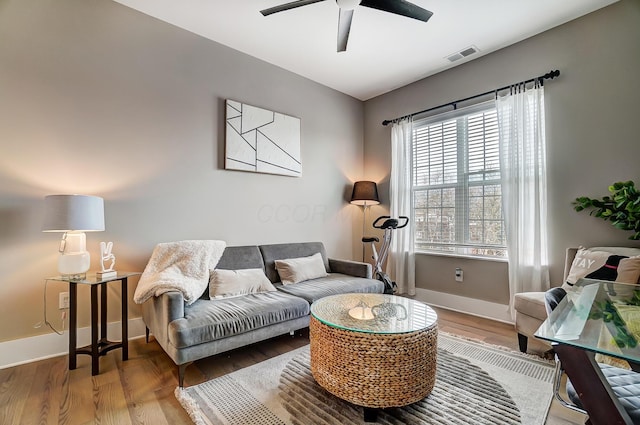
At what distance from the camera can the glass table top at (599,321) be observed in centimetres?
95

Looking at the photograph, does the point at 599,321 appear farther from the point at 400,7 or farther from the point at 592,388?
the point at 400,7

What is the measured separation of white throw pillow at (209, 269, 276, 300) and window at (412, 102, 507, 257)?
89.5 inches

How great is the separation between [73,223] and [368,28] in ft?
10.1

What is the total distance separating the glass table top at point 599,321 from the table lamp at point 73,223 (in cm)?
269

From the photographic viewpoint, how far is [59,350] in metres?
2.33

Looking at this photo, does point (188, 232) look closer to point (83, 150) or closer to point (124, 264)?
point (124, 264)

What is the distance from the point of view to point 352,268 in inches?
138

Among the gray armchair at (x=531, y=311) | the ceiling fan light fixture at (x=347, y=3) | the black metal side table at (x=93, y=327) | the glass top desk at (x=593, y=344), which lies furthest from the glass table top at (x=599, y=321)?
the black metal side table at (x=93, y=327)

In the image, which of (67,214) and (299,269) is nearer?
(67,214)

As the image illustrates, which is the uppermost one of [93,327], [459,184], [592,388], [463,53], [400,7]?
[463,53]

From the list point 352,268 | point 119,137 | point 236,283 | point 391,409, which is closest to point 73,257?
point 119,137

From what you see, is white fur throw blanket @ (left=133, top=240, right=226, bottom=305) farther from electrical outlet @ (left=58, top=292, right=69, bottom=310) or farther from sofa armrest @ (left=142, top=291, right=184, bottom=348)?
electrical outlet @ (left=58, top=292, right=69, bottom=310)

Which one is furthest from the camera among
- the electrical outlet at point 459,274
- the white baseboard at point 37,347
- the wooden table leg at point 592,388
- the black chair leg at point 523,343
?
the electrical outlet at point 459,274

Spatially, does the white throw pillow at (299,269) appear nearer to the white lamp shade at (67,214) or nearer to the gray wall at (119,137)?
the gray wall at (119,137)
